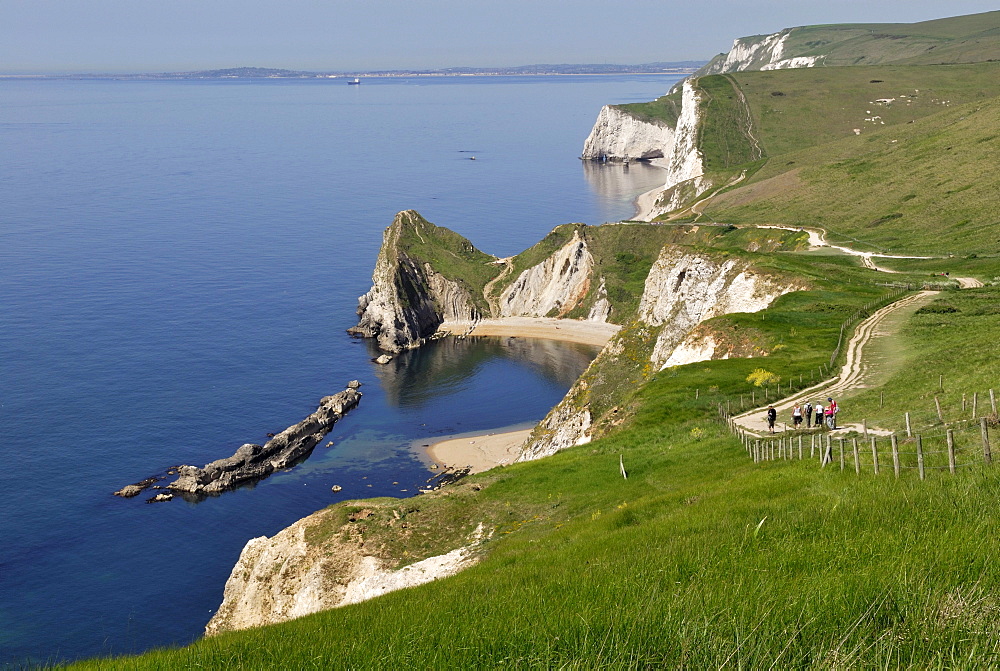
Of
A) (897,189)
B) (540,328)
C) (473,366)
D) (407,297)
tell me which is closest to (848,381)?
(473,366)

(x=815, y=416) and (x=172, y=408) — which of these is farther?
(x=172, y=408)

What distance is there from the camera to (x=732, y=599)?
13.1 metres

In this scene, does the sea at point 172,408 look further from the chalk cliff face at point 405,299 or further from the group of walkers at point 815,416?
the group of walkers at point 815,416

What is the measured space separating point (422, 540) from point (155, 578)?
39.9 metres

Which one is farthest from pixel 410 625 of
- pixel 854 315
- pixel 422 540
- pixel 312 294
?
pixel 312 294

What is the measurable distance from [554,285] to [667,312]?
263 feet

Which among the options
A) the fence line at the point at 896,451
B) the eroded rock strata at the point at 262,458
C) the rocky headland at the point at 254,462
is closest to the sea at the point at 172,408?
the rocky headland at the point at 254,462

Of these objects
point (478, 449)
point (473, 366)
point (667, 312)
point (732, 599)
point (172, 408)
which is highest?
point (732, 599)

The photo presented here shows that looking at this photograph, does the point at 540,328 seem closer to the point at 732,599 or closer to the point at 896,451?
the point at 896,451

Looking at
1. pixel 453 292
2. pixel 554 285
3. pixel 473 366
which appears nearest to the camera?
pixel 473 366

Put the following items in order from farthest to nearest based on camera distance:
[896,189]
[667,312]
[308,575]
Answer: [896,189], [667,312], [308,575]

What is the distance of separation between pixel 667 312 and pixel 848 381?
124 ft

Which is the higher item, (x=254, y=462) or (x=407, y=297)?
(x=407, y=297)

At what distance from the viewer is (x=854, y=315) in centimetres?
6431
